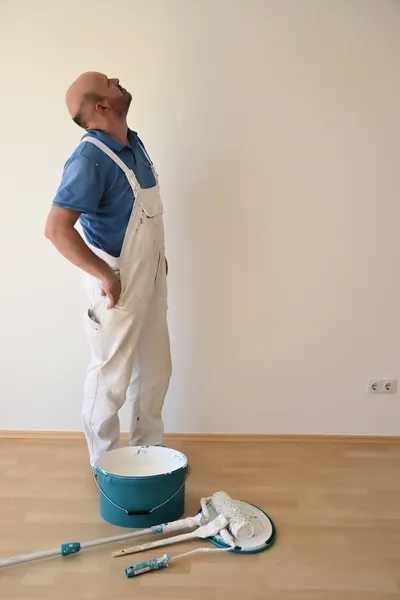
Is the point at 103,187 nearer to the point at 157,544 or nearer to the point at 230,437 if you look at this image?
the point at 157,544

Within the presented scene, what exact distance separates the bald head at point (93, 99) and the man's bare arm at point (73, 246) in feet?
1.16

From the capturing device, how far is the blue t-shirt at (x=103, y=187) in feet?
6.04

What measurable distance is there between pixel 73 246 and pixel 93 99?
0.51m

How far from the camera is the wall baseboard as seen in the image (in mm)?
2541

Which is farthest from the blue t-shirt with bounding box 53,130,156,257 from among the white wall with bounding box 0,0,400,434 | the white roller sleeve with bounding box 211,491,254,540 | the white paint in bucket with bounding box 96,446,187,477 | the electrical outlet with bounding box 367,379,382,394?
the electrical outlet with bounding box 367,379,382,394

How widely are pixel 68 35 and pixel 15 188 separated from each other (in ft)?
2.22

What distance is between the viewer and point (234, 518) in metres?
1.74

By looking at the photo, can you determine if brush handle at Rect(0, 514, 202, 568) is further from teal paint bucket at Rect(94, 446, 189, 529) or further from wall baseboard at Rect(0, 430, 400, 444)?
wall baseboard at Rect(0, 430, 400, 444)

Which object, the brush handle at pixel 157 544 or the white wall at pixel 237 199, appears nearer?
the brush handle at pixel 157 544

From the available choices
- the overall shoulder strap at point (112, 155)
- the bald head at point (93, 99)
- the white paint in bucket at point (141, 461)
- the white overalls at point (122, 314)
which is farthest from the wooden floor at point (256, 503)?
the bald head at point (93, 99)

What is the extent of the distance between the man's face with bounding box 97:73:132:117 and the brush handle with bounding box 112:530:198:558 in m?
1.43

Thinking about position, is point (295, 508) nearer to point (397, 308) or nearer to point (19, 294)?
point (397, 308)

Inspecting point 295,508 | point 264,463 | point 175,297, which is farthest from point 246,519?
point 175,297

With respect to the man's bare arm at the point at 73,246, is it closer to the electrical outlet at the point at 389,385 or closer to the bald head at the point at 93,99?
the bald head at the point at 93,99
